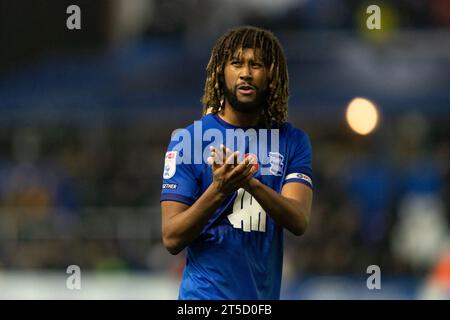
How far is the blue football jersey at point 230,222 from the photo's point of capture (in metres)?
6.30

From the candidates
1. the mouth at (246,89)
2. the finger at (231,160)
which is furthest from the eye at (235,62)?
the finger at (231,160)

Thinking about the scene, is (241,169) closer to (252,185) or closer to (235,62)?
(252,185)

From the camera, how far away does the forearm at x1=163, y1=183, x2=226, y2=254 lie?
5.98 meters

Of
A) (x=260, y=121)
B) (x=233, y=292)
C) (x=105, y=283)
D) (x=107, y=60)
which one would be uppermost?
(x=107, y=60)

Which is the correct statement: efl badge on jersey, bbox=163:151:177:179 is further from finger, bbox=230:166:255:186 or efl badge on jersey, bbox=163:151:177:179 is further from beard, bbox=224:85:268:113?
finger, bbox=230:166:255:186

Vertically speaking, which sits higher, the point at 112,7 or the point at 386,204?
the point at 112,7

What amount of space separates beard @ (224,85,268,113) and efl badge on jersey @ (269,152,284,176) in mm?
268

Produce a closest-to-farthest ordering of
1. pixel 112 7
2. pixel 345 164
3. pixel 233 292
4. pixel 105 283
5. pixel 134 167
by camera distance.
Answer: pixel 233 292 → pixel 105 283 → pixel 345 164 → pixel 134 167 → pixel 112 7

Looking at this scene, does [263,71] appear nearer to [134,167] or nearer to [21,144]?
[134,167]

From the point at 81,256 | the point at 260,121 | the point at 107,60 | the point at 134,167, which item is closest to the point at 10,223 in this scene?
the point at 81,256

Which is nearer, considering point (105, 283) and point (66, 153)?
point (105, 283)

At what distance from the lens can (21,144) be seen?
19531mm

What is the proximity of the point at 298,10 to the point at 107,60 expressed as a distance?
3.31 metres

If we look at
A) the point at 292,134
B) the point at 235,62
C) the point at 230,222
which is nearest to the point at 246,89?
the point at 235,62
